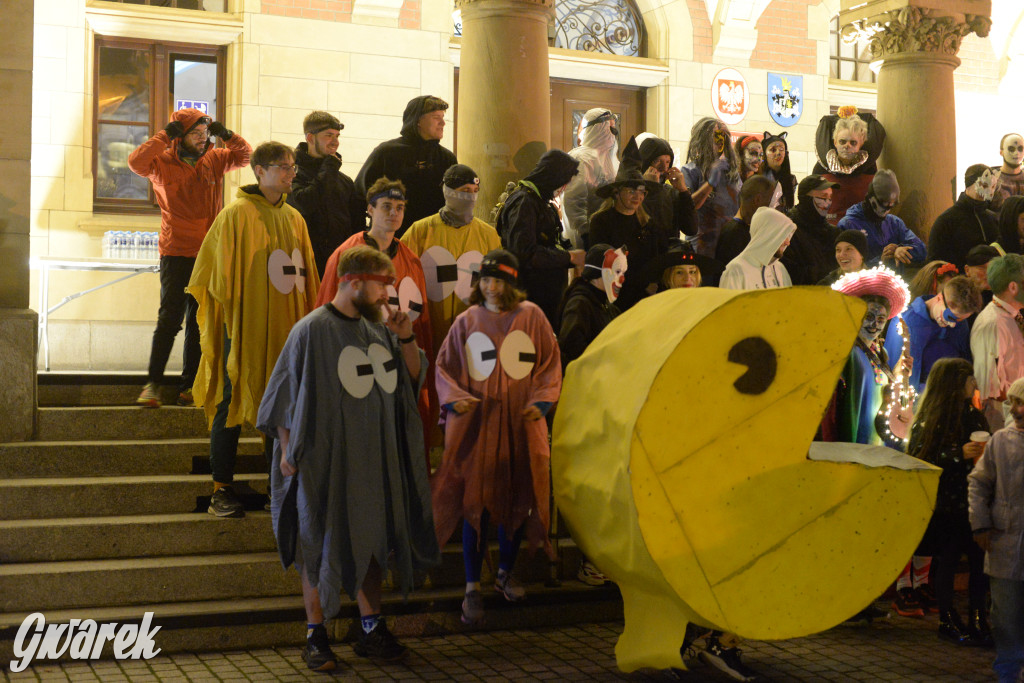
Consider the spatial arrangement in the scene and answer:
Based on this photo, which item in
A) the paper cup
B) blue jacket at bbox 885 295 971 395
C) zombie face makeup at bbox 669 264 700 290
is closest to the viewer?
the paper cup

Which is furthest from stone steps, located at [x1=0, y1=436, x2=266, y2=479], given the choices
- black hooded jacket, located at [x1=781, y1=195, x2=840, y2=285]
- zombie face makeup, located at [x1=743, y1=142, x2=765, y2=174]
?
zombie face makeup, located at [x1=743, y1=142, x2=765, y2=174]

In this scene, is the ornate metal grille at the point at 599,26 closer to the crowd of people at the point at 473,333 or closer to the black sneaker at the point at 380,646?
the crowd of people at the point at 473,333

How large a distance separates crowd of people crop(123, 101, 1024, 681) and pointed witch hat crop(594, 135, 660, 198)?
2 centimetres

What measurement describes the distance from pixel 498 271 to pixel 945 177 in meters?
6.13

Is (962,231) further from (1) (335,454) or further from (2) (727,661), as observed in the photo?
(1) (335,454)

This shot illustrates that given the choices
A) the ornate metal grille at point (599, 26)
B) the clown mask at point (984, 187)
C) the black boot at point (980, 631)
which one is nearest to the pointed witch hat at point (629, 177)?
the clown mask at point (984, 187)

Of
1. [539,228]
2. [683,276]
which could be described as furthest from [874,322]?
[539,228]

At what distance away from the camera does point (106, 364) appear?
427 inches

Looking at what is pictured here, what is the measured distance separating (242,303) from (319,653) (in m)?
2.10

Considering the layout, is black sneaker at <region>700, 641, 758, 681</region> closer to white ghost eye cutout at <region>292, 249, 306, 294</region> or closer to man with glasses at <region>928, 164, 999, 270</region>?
white ghost eye cutout at <region>292, 249, 306, 294</region>

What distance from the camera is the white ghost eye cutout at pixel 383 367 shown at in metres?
5.78

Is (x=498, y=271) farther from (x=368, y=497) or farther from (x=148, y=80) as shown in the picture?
(x=148, y=80)

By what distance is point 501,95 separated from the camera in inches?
336

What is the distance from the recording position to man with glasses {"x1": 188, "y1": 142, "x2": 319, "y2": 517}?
658 centimetres
